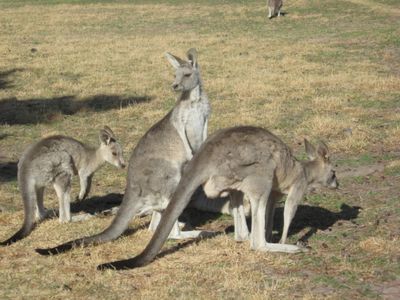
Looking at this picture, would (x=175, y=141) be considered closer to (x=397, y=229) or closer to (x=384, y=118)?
(x=397, y=229)

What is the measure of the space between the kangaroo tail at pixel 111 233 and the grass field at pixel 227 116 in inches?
3.5

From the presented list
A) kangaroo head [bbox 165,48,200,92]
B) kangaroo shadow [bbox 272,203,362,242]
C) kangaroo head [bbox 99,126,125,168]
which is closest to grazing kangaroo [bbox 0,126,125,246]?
kangaroo head [bbox 99,126,125,168]

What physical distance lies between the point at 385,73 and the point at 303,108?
4004 millimetres

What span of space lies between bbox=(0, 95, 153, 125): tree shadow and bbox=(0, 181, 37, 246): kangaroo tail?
5.97 metres

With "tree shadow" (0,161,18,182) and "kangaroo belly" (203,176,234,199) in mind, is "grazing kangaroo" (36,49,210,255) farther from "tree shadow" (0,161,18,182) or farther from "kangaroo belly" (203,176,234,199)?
"tree shadow" (0,161,18,182)

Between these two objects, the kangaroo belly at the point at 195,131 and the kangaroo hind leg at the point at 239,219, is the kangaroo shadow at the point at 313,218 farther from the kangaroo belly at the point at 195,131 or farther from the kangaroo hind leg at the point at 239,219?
the kangaroo belly at the point at 195,131

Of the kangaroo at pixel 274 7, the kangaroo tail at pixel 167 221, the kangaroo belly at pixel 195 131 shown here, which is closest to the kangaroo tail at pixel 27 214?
the kangaroo tail at pixel 167 221

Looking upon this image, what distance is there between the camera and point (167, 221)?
19.2ft

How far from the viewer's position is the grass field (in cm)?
588

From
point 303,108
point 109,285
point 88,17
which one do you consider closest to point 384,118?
Result: point 303,108

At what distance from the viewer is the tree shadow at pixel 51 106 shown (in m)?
13.3

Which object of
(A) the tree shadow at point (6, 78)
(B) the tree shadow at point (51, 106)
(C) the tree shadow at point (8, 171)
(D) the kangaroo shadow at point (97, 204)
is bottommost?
(A) the tree shadow at point (6, 78)

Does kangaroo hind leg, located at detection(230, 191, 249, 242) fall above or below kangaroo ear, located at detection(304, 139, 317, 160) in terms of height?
below

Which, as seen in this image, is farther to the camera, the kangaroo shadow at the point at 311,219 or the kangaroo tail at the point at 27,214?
the kangaroo shadow at the point at 311,219
